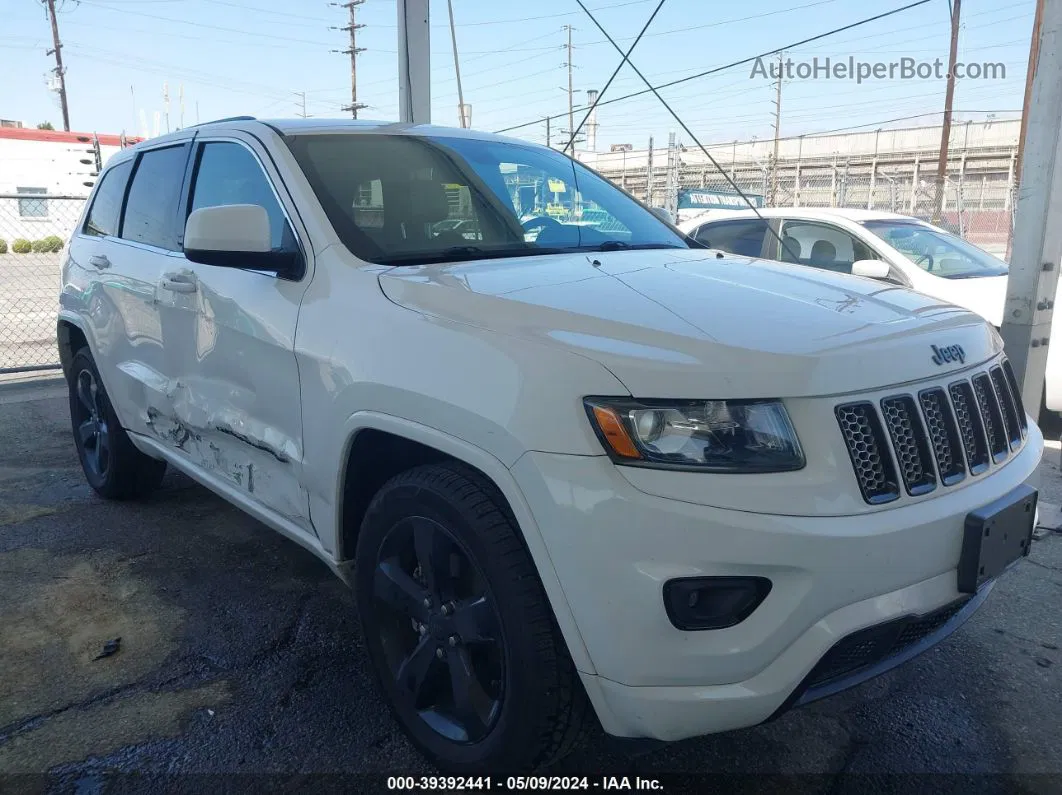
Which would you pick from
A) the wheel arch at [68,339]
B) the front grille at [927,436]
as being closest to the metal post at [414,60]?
the wheel arch at [68,339]

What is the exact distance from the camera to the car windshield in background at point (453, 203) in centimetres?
279

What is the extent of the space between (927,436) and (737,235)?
226 inches

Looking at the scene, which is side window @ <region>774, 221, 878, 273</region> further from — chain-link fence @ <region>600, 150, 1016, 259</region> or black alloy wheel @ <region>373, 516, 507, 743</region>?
chain-link fence @ <region>600, 150, 1016, 259</region>

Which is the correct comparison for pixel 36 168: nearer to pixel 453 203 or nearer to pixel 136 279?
pixel 136 279

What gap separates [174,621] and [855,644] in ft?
8.20

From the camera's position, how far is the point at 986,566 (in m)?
2.02

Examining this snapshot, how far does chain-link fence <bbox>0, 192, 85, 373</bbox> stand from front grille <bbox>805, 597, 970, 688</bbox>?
6.26m

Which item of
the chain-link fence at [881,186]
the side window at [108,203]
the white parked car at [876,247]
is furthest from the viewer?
the chain-link fence at [881,186]

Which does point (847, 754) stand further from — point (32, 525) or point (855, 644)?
point (32, 525)

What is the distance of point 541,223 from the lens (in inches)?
123

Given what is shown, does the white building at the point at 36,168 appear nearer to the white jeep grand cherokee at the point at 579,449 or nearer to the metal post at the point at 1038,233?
the metal post at the point at 1038,233

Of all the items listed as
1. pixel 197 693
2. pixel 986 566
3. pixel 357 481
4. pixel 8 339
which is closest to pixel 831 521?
pixel 986 566

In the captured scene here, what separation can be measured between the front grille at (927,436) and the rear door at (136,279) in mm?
2717

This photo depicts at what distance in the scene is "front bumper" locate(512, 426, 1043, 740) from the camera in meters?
1.76
